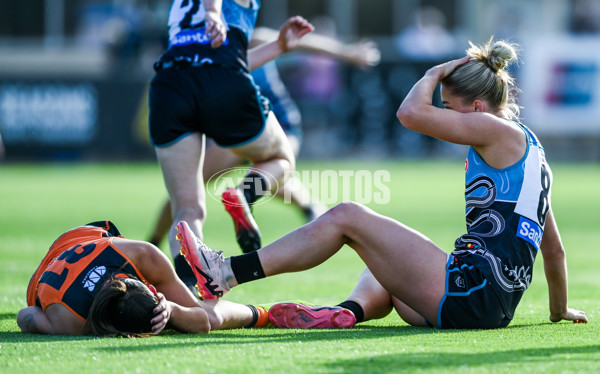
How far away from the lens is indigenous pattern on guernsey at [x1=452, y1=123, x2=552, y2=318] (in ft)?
14.5

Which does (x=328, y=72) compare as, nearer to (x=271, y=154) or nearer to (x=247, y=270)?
(x=271, y=154)

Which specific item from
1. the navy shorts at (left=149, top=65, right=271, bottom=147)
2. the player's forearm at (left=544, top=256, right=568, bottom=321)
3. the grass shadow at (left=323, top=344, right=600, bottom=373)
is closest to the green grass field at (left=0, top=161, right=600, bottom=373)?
the grass shadow at (left=323, top=344, right=600, bottom=373)

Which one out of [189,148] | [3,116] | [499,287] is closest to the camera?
[499,287]

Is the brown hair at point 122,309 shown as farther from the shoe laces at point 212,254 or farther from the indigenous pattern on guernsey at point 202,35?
the indigenous pattern on guernsey at point 202,35

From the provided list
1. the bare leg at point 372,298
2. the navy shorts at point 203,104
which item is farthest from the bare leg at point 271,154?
the bare leg at point 372,298

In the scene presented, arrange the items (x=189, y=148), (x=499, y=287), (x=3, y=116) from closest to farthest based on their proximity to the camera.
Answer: (x=499, y=287) < (x=189, y=148) < (x=3, y=116)

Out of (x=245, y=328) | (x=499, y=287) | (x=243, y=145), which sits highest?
(x=243, y=145)

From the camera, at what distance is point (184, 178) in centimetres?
558

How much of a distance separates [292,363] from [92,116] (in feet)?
56.6

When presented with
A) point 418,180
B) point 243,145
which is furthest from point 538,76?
point 243,145

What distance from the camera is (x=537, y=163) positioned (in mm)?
4543

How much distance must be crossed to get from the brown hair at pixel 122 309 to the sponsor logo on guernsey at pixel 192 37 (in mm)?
2076

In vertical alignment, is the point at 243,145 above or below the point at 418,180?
above

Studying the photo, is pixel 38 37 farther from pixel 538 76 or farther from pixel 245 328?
pixel 245 328
